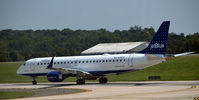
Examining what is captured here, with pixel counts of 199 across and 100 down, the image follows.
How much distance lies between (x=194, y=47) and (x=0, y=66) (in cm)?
4088

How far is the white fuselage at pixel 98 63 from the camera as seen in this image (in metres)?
47.1

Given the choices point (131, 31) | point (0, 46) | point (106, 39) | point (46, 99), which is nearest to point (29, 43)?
point (106, 39)

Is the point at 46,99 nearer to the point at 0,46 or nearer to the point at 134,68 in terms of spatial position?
the point at 134,68

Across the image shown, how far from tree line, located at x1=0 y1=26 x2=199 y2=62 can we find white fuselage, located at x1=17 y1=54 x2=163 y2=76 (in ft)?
35.0

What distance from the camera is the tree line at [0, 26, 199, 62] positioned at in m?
93.2

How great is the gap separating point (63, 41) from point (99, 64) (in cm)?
9439

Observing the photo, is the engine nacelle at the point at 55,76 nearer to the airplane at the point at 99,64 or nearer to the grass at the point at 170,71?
the airplane at the point at 99,64

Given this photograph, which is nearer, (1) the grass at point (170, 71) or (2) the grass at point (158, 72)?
(1) the grass at point (170, 71)

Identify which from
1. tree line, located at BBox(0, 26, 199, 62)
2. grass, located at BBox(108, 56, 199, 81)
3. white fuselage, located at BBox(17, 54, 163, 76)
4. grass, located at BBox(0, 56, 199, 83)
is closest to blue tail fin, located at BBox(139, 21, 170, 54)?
white fuselage, located at BBox(17, 54, 163, 76)

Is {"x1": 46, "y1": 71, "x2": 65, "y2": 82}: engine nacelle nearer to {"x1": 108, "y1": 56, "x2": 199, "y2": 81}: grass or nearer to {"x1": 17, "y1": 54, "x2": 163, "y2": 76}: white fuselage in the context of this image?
{"x1": 17, "y1": 54, "x2": 163, "y2": 76}: white fuselage

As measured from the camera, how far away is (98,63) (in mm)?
50344

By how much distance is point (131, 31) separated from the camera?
166 m

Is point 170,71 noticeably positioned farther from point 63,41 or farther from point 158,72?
point 63,41

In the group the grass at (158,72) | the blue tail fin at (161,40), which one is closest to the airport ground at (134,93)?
the blue tail fin at (161,40)
